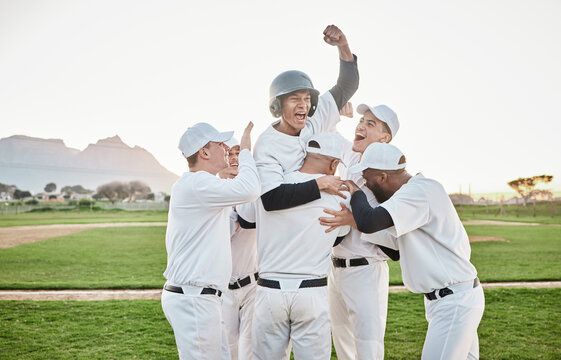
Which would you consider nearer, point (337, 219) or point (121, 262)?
point (337, 219)

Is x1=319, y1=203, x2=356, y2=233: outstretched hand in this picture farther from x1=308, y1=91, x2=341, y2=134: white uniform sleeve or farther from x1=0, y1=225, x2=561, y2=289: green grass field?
x1=0, y1=225, x2=561, y2=289: green grass field

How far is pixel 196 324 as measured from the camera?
11.5 ft

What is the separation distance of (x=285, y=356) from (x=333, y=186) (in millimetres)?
1344

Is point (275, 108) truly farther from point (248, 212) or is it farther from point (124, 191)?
point (124, 191)

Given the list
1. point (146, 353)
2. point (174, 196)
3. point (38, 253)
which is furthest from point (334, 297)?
point (38, 253)

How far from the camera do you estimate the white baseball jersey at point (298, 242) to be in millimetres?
3373

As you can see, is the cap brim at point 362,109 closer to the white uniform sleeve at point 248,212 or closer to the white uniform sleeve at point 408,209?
the white uniform sleeve at point 408,209

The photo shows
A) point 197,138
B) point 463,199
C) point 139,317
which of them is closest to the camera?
point 197,138

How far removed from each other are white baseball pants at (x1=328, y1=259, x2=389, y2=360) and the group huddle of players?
1 cm

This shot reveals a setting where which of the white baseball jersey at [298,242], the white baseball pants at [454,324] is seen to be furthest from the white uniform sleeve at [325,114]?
the white baseball pants at [454,324]

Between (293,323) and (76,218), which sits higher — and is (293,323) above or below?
above

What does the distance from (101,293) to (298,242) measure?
34.0 feet

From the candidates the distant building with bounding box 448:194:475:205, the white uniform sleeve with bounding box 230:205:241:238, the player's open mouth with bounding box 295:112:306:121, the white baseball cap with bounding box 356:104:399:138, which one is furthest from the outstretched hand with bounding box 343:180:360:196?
the distant building with bounding box 448:194:475:205

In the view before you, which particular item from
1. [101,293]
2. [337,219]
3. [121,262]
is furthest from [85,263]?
[337,219]
